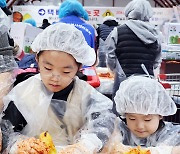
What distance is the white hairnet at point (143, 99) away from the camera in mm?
1189

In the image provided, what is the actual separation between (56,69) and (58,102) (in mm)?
117

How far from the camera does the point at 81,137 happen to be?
3.44ft

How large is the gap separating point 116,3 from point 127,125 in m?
9.70

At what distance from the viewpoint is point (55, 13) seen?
26.3ft

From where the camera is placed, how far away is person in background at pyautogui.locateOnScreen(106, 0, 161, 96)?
2369 millimetres

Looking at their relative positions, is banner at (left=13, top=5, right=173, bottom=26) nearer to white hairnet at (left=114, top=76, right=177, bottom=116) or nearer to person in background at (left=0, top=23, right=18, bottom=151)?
person in background at (left=0, top=23, right=18, bottom=151)

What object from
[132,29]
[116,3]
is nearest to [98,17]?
[116,3]

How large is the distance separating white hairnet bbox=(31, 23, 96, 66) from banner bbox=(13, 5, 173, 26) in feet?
22.0

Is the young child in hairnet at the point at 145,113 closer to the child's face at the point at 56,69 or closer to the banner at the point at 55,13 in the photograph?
the child's face at the point at 56,69

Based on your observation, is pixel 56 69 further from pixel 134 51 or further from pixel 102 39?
pixel 102 39

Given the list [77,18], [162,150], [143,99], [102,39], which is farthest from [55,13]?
[162,150]

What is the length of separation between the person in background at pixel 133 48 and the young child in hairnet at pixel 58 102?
1238 mm

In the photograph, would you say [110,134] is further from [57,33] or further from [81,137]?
[57,33]

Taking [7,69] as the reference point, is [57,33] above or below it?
above
